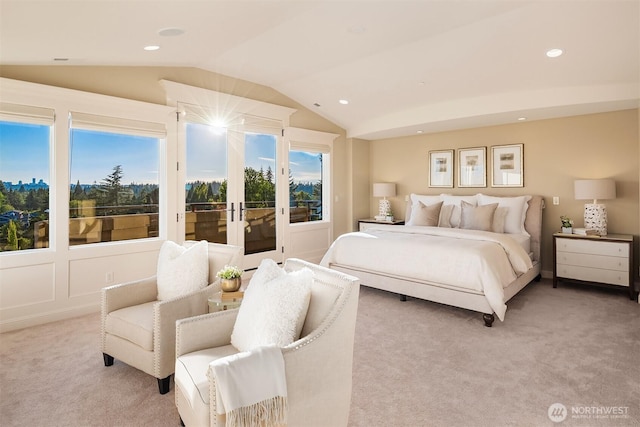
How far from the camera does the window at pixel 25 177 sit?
11.1 ft

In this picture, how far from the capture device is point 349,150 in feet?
22.1

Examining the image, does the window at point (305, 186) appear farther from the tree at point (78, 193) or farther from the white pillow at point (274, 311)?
the white pillow at point (274, 311)

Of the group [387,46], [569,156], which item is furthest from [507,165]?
[387,46]

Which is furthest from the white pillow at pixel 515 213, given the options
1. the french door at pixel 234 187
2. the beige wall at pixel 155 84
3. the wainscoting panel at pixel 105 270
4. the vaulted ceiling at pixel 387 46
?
the wainscoting panel at pixel 105 270

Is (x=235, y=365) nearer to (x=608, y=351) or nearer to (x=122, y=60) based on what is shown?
(x=608, y=351)

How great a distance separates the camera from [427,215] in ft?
17.7

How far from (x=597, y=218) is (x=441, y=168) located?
7.65 ft

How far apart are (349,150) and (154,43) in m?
4.04

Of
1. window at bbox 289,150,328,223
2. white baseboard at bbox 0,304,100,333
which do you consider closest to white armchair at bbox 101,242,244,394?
white baseboard at bbox 0,304,100,333

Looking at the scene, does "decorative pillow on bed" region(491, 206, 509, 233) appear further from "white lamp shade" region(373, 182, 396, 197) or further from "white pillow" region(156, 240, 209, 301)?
"white pillow" region(156, 240, 209, 301)

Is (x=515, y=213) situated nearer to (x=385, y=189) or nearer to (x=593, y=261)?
(x=593, y=261)

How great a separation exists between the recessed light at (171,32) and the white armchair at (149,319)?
181cm

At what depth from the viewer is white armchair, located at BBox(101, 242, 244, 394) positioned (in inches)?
89.5

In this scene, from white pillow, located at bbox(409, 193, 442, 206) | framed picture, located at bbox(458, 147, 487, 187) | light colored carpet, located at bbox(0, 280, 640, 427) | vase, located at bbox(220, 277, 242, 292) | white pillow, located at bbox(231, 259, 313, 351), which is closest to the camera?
white pillow, located at bbox(231, 259, 313, 351)
